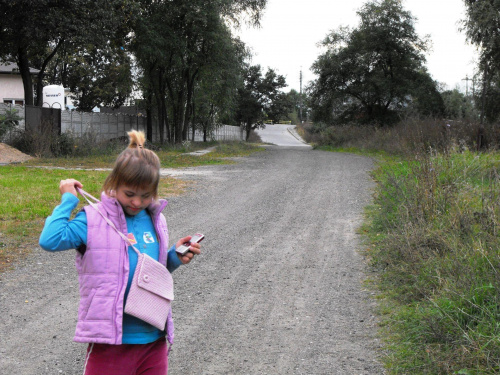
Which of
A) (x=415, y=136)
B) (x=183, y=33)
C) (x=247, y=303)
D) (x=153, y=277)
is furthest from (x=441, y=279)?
(x=183, y=33)

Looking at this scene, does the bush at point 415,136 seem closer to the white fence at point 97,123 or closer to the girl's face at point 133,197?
the girl's face at point 133,197

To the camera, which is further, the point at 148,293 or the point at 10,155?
the point at 10,155

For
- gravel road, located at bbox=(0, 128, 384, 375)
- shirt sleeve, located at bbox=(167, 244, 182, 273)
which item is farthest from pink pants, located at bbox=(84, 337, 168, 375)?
gravel road, located at bbox=(0, 128, 384, 375)

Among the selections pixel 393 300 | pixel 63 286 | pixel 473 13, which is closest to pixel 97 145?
pixel 473 13

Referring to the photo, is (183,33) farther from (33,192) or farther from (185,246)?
(185,246)

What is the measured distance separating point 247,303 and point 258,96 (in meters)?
63.3

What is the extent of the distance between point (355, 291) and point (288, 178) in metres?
10.1

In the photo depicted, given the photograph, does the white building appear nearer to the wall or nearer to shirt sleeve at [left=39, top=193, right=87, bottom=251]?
the wall

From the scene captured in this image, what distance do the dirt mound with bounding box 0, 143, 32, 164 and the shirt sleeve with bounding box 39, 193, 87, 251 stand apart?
55.2 ft

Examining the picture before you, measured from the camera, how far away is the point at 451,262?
4539 millimetres

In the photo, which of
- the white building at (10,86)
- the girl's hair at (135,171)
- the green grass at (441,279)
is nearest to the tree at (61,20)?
the green grass at (441,279)

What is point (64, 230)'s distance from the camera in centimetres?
231

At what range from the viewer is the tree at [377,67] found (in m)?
37.8

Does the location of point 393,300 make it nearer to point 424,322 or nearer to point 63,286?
point 424,322
